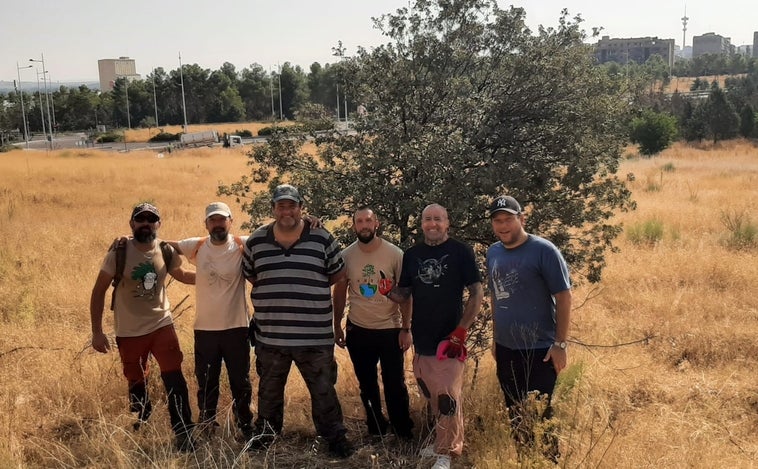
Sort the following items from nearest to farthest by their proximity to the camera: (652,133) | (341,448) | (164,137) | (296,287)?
1. (296,287)
2. (341,448)
3. (652,133)
4. (164,137)

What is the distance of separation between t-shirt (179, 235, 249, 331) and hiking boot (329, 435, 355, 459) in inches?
42.6

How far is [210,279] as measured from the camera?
444 centimetres

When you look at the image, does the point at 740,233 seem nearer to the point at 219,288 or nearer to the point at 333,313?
the point at 333,313

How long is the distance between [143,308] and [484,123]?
3.09m

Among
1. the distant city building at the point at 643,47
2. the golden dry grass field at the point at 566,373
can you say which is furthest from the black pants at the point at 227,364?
the distant city building at the point at 643,47

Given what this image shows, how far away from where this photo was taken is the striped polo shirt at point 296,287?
416 cm

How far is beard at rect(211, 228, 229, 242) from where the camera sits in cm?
445

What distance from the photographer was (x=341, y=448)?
4285mm

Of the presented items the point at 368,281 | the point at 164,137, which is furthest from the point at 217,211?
the point at 164,137

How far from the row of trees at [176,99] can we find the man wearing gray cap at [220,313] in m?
78.8

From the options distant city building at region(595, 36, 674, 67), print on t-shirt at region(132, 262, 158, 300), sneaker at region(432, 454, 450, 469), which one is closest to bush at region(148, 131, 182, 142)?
A: print on t-shirt at region(132, 262, 158, 300)

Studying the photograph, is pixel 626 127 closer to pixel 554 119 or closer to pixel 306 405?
pixel 554 119

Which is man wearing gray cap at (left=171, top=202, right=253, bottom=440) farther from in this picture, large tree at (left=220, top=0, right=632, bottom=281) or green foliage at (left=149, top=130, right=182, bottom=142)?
green foliage at (left=149, top=130, right=182, bottom=142)

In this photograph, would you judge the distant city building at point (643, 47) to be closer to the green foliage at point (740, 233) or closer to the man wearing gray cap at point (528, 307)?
the green foliage at point (740, 233)
